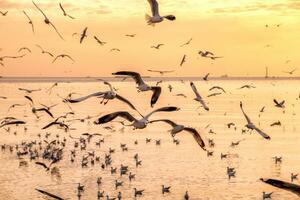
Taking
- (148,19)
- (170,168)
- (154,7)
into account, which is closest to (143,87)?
(148,19)

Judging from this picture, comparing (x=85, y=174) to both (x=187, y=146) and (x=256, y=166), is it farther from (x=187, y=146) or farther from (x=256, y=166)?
(x=187, y=146)

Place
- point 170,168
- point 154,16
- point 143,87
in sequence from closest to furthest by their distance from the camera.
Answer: point 143,87
point 154,16
point 170,168

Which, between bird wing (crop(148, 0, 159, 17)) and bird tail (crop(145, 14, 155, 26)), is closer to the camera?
bird tail (crop(145, 14, 155, 26))

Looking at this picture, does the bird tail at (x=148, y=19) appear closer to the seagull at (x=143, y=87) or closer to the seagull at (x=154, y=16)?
the seagull at (x=154, y=16)

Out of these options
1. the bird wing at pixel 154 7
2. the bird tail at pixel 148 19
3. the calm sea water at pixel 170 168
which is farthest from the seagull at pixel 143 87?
the calm sea water at pixel 170 168

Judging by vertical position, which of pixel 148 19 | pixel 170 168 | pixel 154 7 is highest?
pixel 154 7

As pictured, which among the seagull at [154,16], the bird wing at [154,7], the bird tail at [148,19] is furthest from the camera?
the bird wing at [154,7]

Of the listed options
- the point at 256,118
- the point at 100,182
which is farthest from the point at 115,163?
the point at 256,118

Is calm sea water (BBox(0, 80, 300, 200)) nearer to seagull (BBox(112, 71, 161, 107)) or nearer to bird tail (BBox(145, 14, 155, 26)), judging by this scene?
seagull (BBox(112, 71, 161, 107))

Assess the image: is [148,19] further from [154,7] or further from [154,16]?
[154,7]

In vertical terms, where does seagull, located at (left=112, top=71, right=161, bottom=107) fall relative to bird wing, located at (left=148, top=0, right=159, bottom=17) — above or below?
below

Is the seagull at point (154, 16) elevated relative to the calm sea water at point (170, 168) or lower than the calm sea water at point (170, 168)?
elevated

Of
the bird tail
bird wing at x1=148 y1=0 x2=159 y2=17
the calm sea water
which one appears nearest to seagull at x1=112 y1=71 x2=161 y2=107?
the bird tail

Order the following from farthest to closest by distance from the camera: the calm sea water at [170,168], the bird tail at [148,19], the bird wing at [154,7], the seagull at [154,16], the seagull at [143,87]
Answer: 1. the calm sea water at [170,168]
2. the bird wing at [154,7]
3. the seagull at [154,16]
4. the bird tail at [148,19]
5. the seagull at [143,87]
